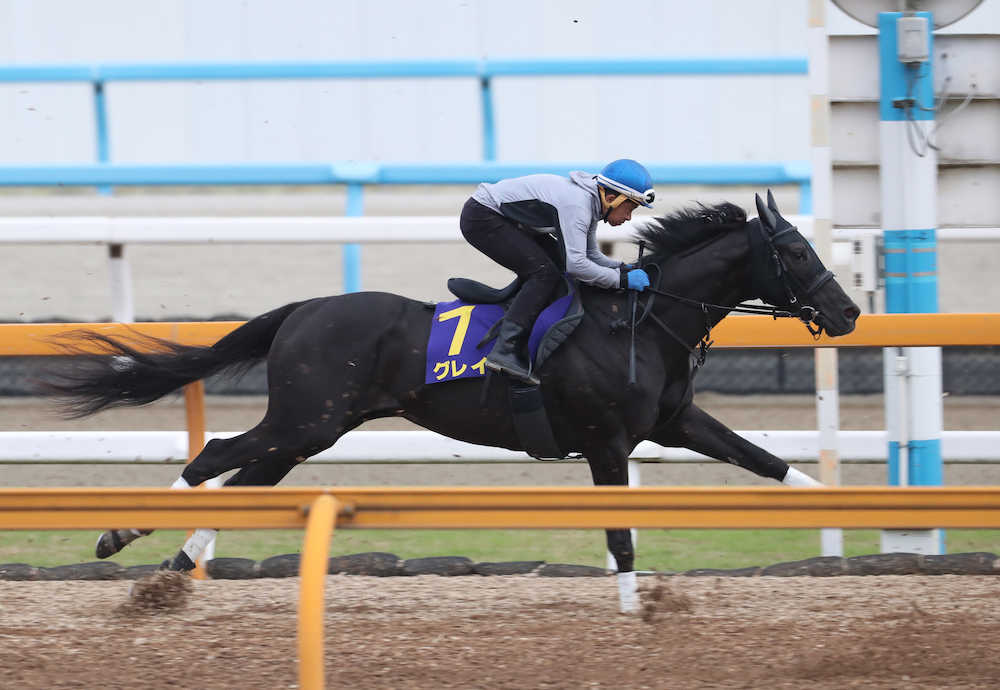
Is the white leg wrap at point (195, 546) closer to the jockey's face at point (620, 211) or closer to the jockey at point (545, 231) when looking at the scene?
the jockey at point (545, 231)

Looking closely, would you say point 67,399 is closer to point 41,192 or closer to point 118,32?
point 118,32

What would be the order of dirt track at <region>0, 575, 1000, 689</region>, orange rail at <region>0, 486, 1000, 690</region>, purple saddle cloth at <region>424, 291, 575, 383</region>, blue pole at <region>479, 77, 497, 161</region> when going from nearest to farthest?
orange rail at <region>0, 486, 1000, 690</region> < dirt track at <region>0, 575, 1000, 689</region> < purple saddle cloth at <region>424, 291, 575, 383</region> < blue pole at <region>479, 77, 497, 161</region>

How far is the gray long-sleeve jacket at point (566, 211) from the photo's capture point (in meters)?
4.49

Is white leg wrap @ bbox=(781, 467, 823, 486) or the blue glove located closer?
the blue glove

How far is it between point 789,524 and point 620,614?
135 centimetres

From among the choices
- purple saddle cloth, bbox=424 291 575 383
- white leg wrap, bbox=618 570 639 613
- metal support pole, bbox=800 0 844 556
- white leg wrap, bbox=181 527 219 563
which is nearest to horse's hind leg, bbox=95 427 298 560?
white leg wrap, bbox=181 527 219 563

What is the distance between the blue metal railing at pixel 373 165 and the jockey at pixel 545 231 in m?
2.63

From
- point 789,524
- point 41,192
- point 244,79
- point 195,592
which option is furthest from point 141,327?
point 41,192

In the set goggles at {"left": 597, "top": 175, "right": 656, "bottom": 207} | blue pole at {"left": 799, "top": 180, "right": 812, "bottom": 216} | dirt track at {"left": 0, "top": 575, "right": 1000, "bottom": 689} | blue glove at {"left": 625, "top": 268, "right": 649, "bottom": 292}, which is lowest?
dirt track at {"left": 0, "top": 575, "right": 1000, "bottom": 689}

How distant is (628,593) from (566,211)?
1298 millimetres

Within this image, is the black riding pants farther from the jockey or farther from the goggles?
the goggles

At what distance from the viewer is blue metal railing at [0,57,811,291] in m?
7.45

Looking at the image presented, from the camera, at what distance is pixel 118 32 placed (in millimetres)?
9047

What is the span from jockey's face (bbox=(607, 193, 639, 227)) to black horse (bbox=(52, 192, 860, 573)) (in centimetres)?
22
